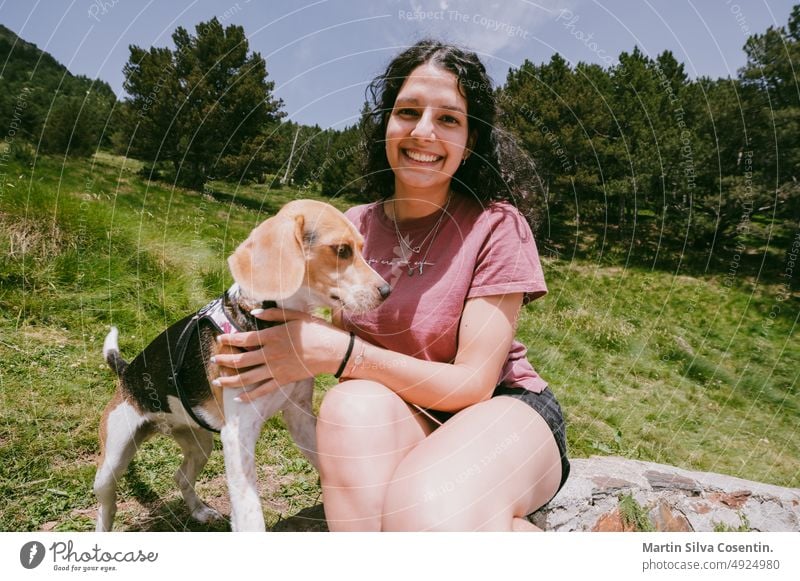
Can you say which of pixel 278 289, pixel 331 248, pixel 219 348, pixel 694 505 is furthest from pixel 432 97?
pixel 694 505

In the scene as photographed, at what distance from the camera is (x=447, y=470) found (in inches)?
73.1

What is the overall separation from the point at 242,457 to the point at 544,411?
1.40 meters

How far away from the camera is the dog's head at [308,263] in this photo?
2.13 m

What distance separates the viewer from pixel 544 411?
2213mm

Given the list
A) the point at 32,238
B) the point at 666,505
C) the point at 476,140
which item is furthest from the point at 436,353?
the point at 32,238

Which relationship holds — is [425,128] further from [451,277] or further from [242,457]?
[242,457]

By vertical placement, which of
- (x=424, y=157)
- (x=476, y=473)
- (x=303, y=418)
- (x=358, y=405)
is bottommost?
(x=476, y=473)

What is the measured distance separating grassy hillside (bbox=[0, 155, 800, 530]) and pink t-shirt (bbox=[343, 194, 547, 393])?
3.67 ft

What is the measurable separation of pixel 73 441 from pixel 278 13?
9.48 feet

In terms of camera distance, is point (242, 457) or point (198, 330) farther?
point (198, 330)

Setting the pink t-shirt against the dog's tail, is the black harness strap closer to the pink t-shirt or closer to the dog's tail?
the dog's tail

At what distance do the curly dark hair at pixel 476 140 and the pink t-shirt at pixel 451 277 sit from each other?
201 millimetres

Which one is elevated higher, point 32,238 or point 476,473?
point 32,238
